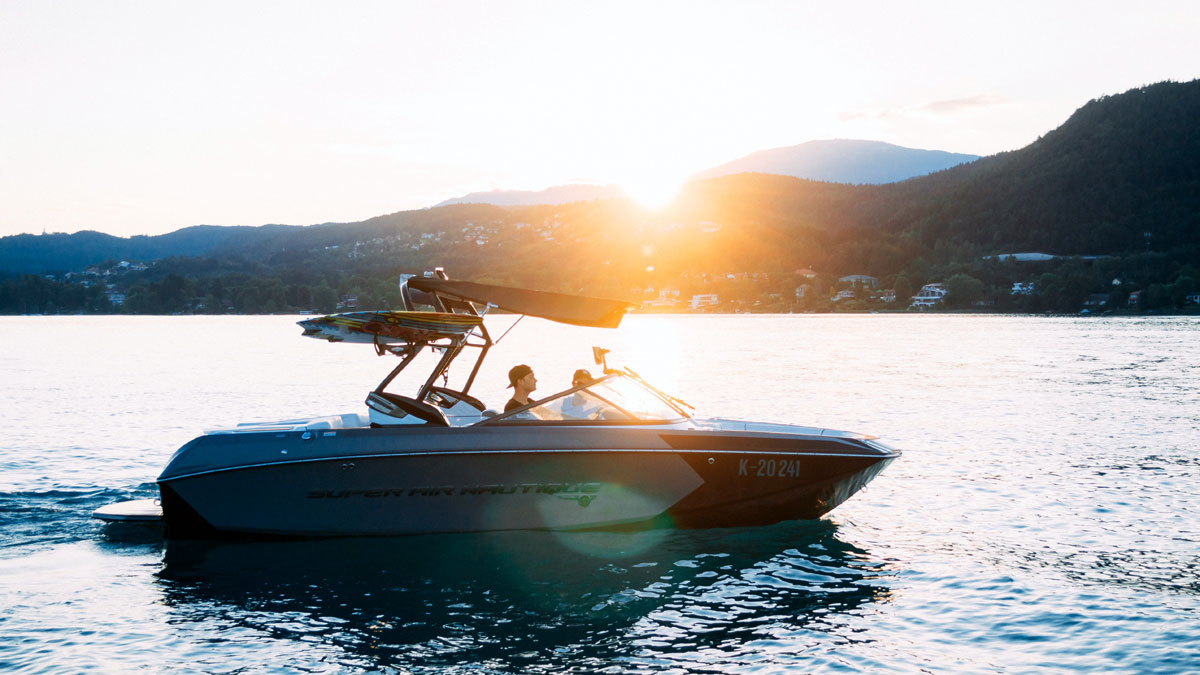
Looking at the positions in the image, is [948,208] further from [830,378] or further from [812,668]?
[812,668]

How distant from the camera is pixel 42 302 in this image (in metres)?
167

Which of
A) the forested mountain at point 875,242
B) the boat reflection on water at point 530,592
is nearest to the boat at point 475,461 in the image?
the boat reflection on water at point 530,592

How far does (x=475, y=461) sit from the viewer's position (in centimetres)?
941

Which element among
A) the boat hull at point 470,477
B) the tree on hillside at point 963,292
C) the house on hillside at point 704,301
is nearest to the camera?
the boat hull at point 470,477

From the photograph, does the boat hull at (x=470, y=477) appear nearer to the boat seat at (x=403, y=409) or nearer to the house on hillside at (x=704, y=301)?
the boat seat at (x=403, y=409)

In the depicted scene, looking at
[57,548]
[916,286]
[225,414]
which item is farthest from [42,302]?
[57,548]

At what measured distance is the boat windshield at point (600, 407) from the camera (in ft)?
31.8

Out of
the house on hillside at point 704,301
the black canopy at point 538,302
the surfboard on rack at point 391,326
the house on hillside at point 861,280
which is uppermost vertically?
the house on hillside at point 861,280

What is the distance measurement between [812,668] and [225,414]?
20344 millimetres

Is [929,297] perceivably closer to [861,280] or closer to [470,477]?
[861,280]

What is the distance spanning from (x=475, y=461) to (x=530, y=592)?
1470 millimetres

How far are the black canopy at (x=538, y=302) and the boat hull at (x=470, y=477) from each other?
1.22 m

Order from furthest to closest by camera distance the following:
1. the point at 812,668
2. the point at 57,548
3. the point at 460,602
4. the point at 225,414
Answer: the point at 225,414, the point at 57,548, the point at 460,602, the point at 812,668

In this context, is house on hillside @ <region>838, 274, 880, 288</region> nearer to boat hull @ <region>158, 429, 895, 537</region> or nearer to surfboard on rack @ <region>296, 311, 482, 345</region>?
boat hull @ <region>158, 429, 895, 537</region>
